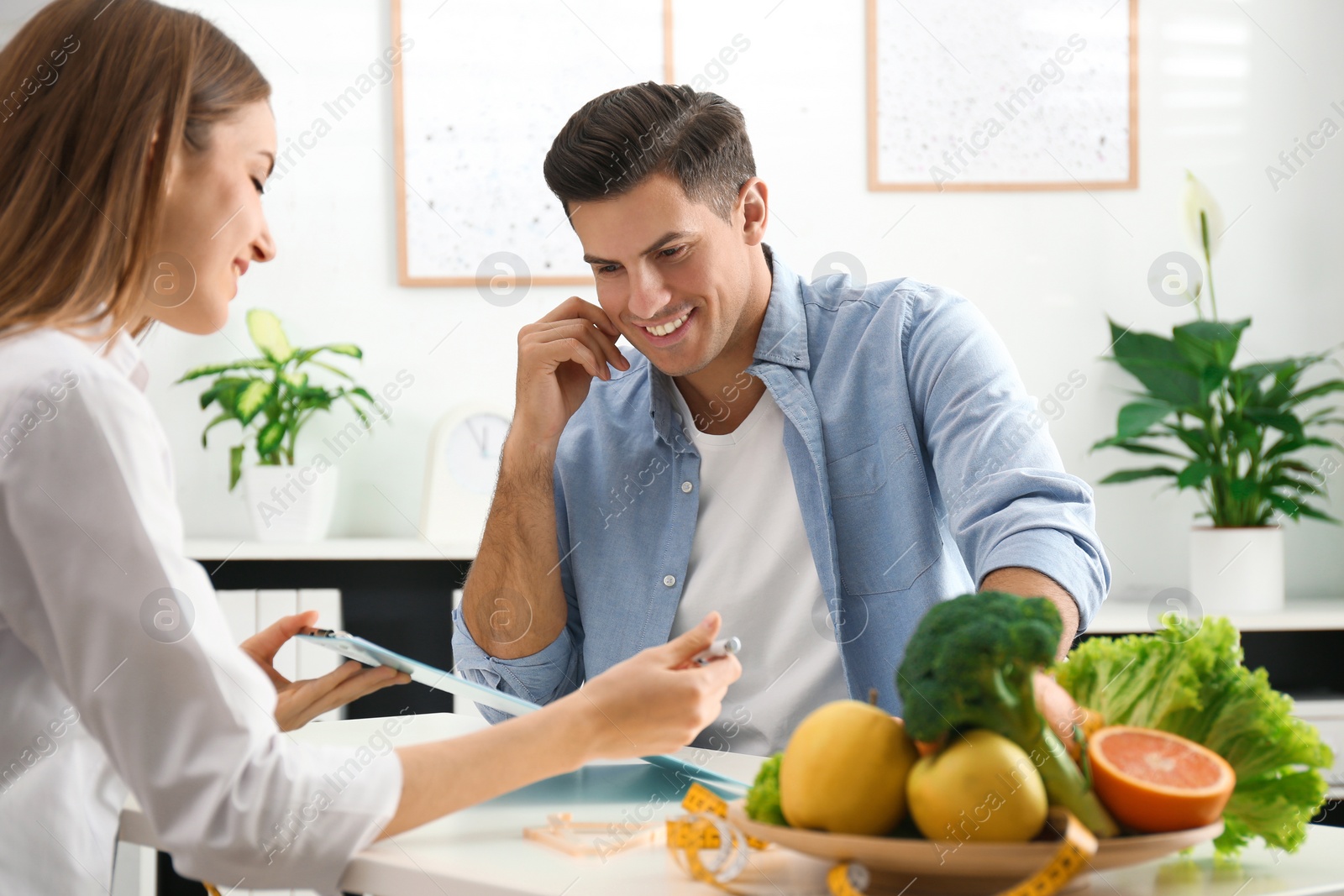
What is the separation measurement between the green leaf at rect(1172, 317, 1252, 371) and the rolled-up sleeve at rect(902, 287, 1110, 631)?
1.23m

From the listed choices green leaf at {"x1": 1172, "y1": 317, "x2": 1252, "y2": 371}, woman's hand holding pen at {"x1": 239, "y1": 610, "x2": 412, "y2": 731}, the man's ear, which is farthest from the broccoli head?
green leaf at {"x1": 1172, "y1": 317, "x2": 1252, "y2": 371}

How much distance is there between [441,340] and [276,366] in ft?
1.40

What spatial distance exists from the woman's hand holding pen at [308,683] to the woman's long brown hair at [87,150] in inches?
15.1

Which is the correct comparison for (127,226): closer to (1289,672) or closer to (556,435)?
(556,435)

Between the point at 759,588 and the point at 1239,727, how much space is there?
0.87m

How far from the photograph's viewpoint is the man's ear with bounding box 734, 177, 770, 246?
1792 mm

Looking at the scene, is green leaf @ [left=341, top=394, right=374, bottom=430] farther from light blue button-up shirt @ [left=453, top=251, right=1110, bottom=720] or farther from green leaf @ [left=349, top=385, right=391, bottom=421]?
light blue button-up shirt @ [left=453, top=251, right=1110, bottom=720]

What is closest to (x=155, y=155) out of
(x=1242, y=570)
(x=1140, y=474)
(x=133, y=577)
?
(x=133, y=577)

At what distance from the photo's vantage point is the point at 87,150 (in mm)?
983

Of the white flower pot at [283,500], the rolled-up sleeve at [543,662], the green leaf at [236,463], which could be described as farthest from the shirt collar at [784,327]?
the green leaf at [236,463]

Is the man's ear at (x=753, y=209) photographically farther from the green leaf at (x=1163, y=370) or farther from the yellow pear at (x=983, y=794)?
the green leaf at (x=1163, y=370)

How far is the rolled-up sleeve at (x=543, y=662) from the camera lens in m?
1.71

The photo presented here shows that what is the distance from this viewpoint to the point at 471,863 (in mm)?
881

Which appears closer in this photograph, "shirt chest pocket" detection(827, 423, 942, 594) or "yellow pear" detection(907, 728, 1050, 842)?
"yellow pear" detection(907, 728, 1050, 842)
